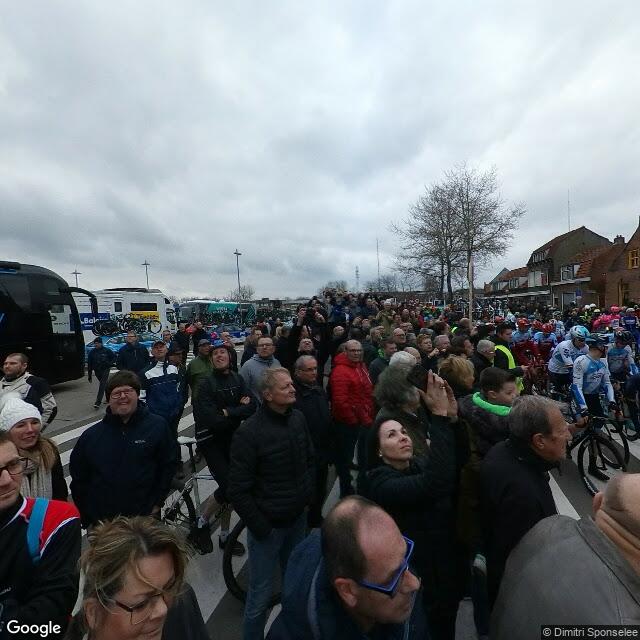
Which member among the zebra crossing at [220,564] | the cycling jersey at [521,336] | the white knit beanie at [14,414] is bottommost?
the zebra crossing at [220,564]

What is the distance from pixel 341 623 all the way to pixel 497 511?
4.13 ft

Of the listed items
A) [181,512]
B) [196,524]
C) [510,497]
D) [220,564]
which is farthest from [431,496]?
[181,512]

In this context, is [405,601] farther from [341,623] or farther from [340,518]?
[340,518]

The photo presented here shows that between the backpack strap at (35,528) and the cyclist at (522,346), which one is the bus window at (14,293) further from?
the cyclist at (522,346)

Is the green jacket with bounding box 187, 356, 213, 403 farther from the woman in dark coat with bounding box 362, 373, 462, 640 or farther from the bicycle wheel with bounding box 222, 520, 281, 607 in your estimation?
the woman in dark coat with bounding box 362, 373, 462, 640

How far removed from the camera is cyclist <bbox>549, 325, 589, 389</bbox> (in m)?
6.66

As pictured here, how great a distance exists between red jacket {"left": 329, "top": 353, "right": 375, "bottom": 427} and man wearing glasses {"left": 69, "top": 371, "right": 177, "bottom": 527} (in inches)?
82.9

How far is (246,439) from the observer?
8.33ft

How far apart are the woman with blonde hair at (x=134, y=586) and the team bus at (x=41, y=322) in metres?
12.3

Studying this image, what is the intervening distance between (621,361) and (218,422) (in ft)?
25.5

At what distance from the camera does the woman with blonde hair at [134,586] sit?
3.95 ft

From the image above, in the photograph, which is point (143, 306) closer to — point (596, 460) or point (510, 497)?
point (596, 460)

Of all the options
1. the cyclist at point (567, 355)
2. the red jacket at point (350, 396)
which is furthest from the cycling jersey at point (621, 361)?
the red jacket at point (350, 396)

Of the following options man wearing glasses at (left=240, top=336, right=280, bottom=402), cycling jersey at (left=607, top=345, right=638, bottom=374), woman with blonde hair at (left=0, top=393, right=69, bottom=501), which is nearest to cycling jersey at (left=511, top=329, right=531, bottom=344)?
cycling jersey at (left=607, top=345, right=638, bottom=374)
